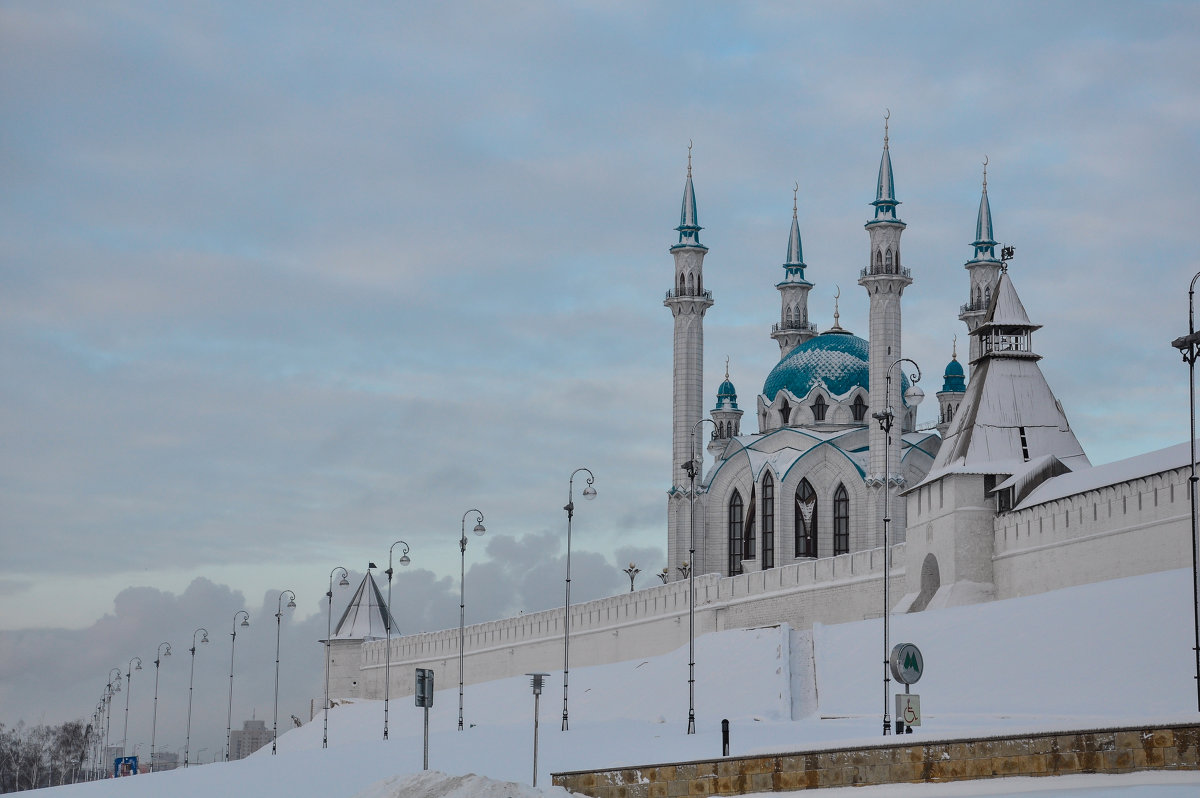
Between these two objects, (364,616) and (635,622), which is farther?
(364,616)

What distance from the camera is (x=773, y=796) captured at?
2105cm

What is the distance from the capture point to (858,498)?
7325 cm

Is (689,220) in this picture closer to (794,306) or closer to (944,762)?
(794,306)

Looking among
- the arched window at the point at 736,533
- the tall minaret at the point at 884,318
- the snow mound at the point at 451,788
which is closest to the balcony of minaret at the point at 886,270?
the tall minaret at the point at 884,318

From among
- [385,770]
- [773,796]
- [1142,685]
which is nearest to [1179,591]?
[1142,685]

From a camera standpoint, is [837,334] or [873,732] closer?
[873,732]

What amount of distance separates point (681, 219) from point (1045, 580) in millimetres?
38372

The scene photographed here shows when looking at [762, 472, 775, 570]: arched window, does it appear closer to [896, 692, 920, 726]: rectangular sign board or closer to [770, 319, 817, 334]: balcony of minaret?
[770, 319, 817, 334]: balcony of minaret

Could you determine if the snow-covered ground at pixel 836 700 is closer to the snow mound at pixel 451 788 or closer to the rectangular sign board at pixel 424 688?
the snow mound at pixel 451 788

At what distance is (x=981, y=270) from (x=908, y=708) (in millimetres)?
54463

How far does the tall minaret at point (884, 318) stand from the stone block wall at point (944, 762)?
149 ft

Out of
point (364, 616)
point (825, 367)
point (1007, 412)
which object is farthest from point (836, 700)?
point (364, 616)

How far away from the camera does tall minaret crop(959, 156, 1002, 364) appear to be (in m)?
77.9

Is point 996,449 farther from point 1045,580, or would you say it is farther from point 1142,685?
point 1142,685
